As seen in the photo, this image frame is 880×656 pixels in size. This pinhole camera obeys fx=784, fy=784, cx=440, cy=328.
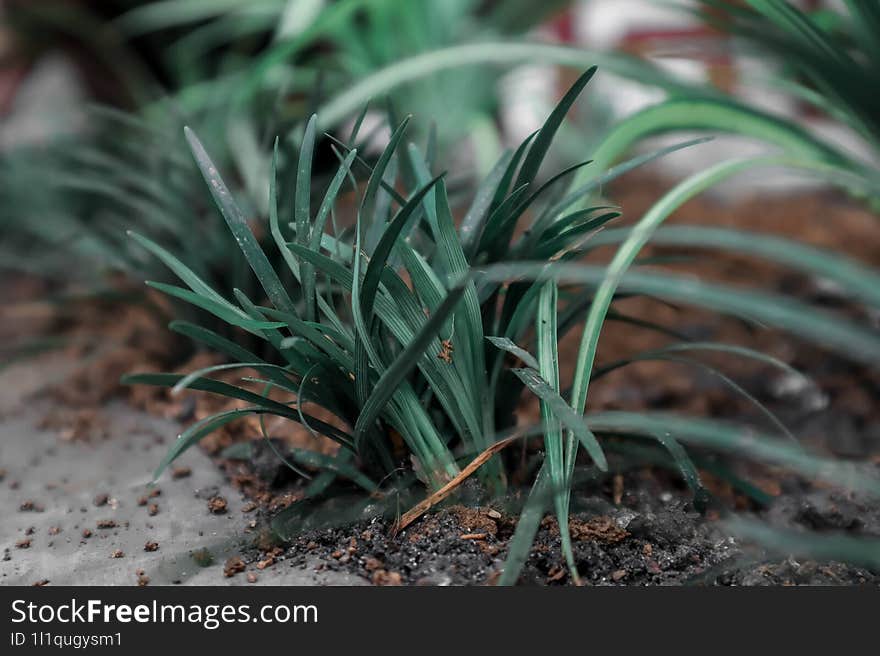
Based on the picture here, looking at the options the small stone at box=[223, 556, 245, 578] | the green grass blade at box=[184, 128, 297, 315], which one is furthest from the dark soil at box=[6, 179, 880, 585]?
the green grass blade at box=[184, 128, 297, 315]

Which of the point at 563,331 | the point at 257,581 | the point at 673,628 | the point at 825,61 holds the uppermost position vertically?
the point at 825,61

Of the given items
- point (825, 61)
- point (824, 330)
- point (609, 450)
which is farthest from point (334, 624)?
point (825, 61)

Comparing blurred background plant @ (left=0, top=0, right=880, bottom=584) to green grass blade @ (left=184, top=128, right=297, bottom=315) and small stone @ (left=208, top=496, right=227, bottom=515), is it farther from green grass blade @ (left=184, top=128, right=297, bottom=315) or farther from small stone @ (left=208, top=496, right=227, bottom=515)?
small stone @ (left=208, top=496, right=227, bottom=515)

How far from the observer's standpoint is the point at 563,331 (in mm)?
1118

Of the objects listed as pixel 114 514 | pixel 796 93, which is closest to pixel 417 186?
pixel 114 514

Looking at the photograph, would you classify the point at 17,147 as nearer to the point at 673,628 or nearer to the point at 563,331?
the point at 563,331

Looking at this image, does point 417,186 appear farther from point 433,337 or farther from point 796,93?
point 796,93

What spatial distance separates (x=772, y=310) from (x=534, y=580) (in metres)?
0.38

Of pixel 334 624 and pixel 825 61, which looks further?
pixel 825 61

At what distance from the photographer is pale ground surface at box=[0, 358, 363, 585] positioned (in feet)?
3.06

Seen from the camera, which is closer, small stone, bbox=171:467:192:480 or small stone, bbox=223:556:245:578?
small stone, bbox=223:556:245:578

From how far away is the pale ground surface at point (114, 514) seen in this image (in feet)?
3.06

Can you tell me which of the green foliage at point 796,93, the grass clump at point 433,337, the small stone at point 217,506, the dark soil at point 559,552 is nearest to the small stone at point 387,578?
the dark soil at point 559,552

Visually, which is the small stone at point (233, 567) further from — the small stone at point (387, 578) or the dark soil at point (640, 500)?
the small stone at point (387, 578)
